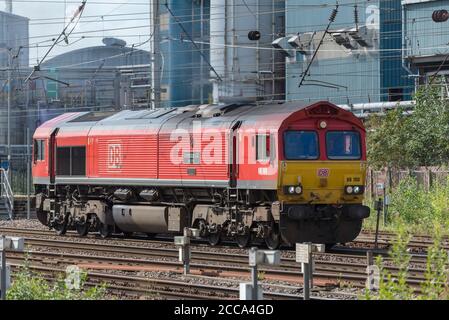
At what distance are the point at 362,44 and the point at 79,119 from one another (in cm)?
3031

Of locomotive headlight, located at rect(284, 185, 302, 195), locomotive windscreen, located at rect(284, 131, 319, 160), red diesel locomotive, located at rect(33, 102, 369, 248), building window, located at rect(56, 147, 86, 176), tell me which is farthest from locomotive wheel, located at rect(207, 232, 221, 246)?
building window, located at rect(56, 147, 86, 176)

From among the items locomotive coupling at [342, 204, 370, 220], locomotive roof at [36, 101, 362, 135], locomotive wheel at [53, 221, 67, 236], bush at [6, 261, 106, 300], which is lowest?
locomotive wheel at [53, 221, 67, 236]

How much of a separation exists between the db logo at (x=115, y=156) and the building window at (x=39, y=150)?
349 cm

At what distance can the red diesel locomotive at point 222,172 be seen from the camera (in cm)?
2089

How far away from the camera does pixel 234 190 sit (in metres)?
21.9

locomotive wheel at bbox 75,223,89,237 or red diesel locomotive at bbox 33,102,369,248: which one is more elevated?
red diesel locomotive at bbox 33,102,369,248

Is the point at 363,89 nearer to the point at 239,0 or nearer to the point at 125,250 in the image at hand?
the point at 239,0

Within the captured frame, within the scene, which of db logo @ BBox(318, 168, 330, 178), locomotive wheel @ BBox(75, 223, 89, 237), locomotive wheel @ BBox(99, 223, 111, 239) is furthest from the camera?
locomotive wheel @ BBox(75, 223, 89, 237)

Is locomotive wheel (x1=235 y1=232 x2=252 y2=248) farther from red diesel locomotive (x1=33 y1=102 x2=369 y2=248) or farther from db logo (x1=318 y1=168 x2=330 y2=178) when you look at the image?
db logo (x1=318 y1=168 x2=330 y2=178)

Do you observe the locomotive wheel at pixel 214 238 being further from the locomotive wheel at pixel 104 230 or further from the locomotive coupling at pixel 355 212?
the locomotive wheel at pixel 104 230

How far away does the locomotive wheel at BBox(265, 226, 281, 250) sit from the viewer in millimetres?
21156

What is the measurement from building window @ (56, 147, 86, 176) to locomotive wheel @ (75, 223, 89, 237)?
1616 millimetres

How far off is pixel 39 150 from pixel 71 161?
197 centimetres
